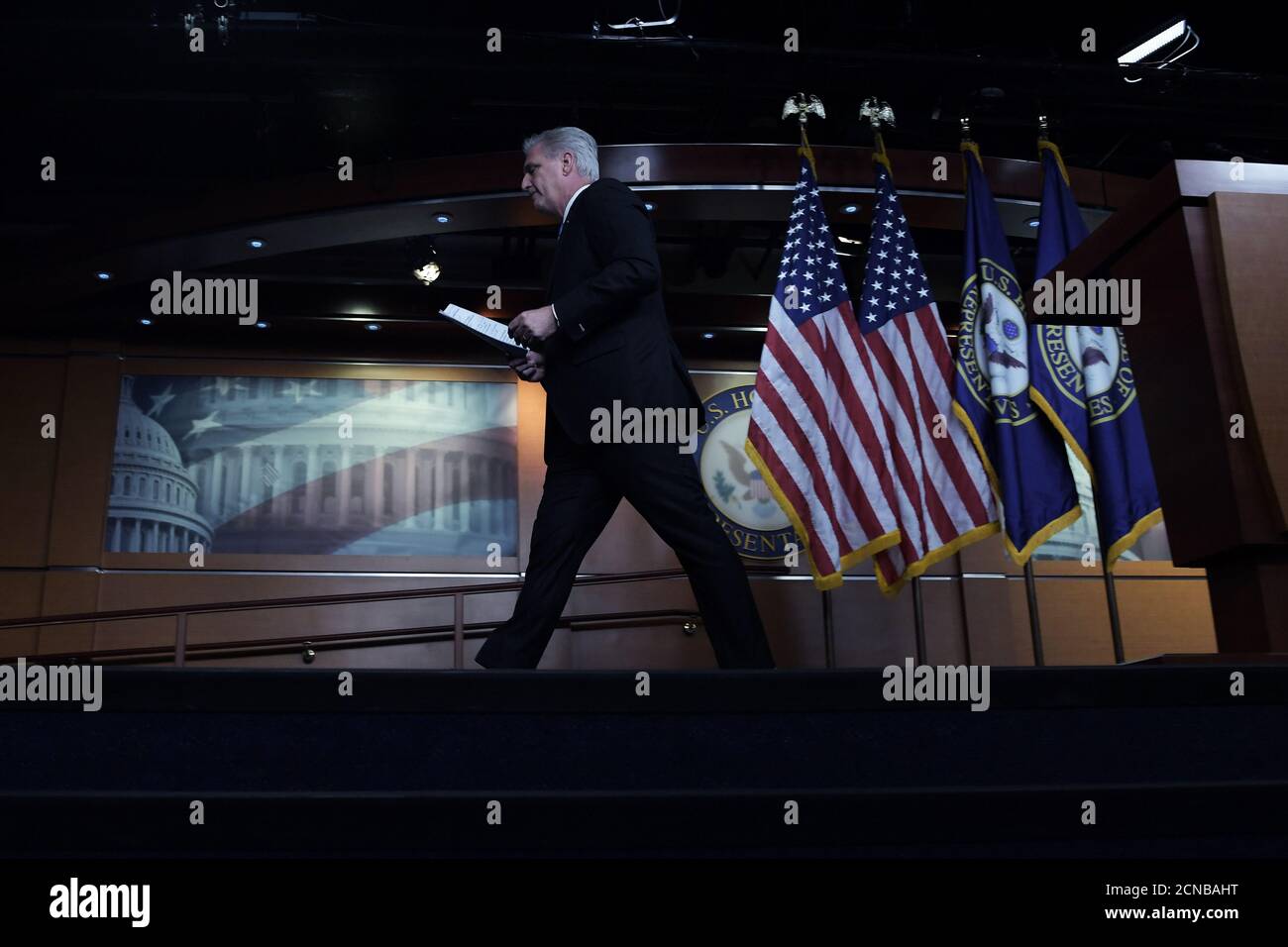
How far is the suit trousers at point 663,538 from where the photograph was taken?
2746 mm

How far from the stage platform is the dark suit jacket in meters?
1.17

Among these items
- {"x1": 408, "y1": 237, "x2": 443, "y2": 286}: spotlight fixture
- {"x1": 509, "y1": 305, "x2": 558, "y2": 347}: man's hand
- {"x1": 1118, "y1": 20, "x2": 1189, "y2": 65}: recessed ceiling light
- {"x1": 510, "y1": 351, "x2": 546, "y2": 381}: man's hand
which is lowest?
{"x1": 510, "y1": 351, "x2": 546, "y2": 381}: man's hand

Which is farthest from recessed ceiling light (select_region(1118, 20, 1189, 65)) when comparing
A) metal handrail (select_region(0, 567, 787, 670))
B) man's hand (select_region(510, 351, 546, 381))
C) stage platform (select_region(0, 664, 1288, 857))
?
stage platform (select_region(0, 664, 1288, 857))

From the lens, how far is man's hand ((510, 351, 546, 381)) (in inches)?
117

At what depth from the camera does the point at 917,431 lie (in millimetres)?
4789

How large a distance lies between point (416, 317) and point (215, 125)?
145 centimetres

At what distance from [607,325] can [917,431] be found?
2183mm

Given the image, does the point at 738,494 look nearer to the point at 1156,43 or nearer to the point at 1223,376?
the point at 1156,43

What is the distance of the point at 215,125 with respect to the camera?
253 inches

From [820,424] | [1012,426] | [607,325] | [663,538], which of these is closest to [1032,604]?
[1012,426]

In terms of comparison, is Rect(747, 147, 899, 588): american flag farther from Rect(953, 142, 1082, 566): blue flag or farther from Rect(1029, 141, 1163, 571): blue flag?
Rect(1029, 141, 1163, 571): blue flag

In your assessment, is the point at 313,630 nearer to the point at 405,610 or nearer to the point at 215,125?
the point at 405,610

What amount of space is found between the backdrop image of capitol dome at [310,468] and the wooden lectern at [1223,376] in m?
4.81
